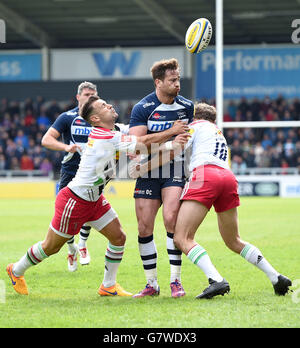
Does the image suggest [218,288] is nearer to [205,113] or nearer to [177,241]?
[177,241]

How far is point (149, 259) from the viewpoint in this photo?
676 cm

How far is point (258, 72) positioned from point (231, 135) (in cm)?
337

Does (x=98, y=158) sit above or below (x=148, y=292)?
above

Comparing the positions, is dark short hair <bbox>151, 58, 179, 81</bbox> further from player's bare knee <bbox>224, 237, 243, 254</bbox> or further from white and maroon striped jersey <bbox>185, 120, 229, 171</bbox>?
player's bare knee <bbox>224, 237, 243, 254</bbox>

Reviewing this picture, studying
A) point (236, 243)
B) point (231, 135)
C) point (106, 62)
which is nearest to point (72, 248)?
point (236, 243)

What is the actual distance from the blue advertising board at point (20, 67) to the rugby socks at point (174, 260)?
29.0 m

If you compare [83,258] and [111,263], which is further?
A: [83,258]

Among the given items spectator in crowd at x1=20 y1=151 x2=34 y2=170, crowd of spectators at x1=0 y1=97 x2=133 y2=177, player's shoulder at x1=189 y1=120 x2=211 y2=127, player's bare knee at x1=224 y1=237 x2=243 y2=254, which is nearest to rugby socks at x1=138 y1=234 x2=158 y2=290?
player's bare knee at x1=224 y1=237 x2=243 y2=254

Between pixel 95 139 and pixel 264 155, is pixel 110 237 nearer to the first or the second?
pixel 95 139

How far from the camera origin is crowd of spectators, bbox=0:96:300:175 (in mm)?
27672

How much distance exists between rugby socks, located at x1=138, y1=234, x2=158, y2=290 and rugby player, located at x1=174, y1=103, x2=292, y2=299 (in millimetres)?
550

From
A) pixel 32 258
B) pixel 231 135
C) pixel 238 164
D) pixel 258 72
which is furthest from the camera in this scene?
pixel 258 72
